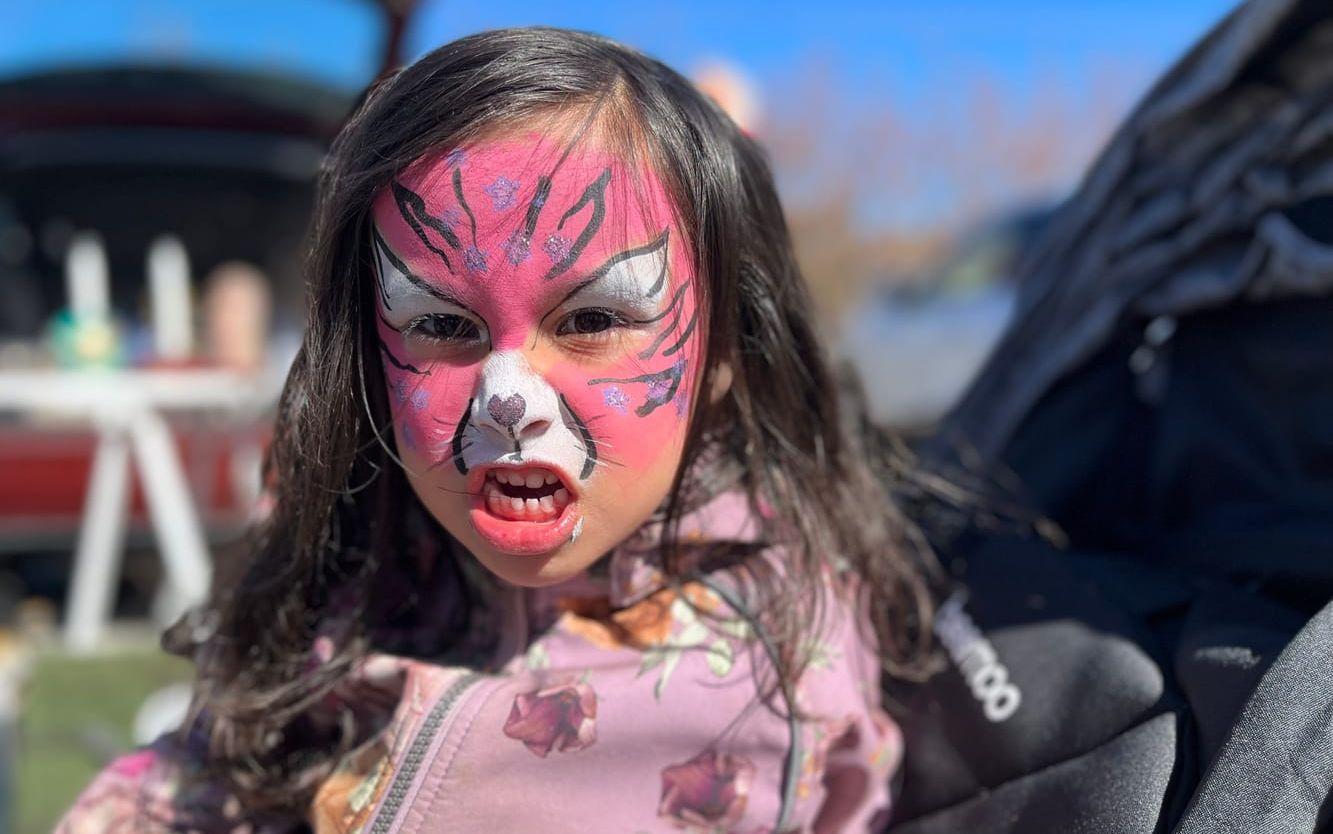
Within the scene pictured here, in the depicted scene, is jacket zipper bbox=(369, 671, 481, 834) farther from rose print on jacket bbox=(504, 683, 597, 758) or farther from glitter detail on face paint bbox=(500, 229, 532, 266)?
glitter detail on face paint bbox=(500, 229, 532, 266)

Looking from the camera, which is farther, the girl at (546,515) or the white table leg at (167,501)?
the white table leg at (167,501)

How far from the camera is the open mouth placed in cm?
91

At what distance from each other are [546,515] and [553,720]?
7.4 inches

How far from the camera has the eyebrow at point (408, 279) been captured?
34.9 inches

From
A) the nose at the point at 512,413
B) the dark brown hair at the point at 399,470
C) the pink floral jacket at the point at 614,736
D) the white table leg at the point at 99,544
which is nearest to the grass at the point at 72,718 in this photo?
the white table leg at the point at 99,544

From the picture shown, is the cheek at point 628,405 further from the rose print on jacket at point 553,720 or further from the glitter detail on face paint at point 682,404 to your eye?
the rose print on jacket at point 553,720

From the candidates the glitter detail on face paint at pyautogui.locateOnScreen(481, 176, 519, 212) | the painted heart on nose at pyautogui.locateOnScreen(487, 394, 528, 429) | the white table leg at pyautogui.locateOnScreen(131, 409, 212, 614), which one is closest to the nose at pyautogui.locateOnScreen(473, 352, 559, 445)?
the painted heart on nose at pyautogui.locateOnScreen(487, 394, 528, 429)

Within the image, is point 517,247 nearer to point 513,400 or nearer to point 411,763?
point 513,400

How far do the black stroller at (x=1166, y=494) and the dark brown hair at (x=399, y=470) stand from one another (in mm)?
137

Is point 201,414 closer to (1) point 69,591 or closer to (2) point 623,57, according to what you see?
(1) point 69,591

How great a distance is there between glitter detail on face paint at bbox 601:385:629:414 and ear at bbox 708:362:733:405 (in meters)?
0.13

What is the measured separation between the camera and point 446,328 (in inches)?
A: 36.0

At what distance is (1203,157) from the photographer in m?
1.39

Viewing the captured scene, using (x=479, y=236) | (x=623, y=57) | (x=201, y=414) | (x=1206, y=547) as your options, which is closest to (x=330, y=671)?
(x=479, y=236)
